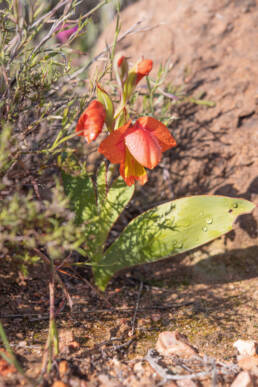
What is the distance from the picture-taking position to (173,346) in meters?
0.98

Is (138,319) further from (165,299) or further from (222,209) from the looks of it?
(222,209)

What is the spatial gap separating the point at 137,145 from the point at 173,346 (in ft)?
1.83

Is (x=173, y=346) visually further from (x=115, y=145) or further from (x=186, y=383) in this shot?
(x=115, y=145)

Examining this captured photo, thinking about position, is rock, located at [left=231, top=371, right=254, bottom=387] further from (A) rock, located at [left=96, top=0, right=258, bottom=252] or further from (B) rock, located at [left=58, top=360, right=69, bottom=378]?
(A) rock, located at [left=96, top=0, right=258, bottom=252]

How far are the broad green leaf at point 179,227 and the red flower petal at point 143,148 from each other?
284 millimetres

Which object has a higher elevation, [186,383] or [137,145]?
[137,145]

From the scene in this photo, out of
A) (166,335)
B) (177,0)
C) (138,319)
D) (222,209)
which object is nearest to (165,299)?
(138,319)

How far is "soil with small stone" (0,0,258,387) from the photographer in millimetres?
928

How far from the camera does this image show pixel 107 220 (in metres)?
1.24

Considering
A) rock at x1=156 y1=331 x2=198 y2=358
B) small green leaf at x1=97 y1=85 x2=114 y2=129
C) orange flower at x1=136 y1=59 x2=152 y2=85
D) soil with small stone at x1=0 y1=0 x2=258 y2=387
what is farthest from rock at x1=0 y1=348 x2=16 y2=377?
orange flower at x1=136 y1=59 x2=152 y2=85

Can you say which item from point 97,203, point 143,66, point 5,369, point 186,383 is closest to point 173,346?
point 186,383

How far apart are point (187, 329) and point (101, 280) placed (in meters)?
0.34

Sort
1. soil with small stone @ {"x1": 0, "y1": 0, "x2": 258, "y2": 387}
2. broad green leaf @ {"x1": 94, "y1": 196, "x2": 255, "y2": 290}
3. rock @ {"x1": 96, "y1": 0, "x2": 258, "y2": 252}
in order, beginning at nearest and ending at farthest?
1. soil with small stone @ {"x1": 0, "y1": 0, "x2": 258, "y2": 387}
2. broad green leaf @ {"x1": 94, "y1": 196, "x2": 255, "y2": 290}
3. rock @ {"x1": 96, "y1": 0, "x2": 258, "y2": 252}

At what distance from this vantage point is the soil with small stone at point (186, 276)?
3.04ft
